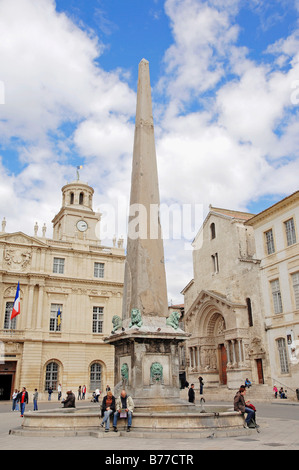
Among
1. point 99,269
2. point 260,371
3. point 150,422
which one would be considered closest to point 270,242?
point 260,371

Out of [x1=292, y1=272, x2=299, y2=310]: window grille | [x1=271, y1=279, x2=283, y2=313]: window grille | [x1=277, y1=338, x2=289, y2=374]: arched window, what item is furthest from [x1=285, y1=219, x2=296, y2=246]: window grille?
[x1=277, y1=338, x2=289, y2=374]: arched window

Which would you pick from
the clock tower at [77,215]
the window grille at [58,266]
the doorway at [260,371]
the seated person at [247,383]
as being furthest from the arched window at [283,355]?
the clock tower at [77,215]

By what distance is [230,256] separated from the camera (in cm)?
3142

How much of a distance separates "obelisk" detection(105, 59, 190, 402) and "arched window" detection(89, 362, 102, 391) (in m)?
27.0

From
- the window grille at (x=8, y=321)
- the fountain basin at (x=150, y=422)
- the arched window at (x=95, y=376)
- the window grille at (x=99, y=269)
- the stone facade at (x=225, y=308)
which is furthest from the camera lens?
the window grille at (x=99, y=269)

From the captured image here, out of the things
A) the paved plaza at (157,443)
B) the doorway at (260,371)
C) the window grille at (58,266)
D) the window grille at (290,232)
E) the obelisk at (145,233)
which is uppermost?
the window grille at (58,266)

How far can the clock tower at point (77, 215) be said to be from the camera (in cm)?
4578

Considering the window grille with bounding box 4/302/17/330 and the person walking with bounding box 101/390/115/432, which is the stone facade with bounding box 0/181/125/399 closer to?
the window grille with bounding box 4/302/17/330

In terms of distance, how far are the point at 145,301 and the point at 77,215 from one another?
3622cm

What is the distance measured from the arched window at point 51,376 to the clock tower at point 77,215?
13642 mm

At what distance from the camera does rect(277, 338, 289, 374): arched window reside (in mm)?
24625

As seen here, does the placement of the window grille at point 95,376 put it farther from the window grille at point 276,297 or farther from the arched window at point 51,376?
the window grille at point 276,297

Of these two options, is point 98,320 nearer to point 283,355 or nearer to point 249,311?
point 249,311

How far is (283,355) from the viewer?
25.0 metres
